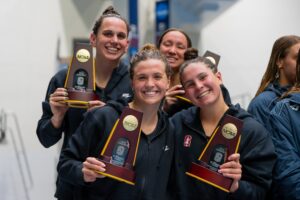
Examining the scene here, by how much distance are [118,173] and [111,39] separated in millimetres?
742

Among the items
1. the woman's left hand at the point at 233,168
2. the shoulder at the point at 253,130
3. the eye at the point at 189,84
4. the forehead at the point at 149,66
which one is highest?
the forehead at the point at 149,66

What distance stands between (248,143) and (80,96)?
0.72 metres

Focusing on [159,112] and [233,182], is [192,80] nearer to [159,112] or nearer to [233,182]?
[159,112]

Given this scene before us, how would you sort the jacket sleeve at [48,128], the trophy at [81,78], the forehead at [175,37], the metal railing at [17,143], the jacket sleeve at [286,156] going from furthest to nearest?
the metal railing at [17,143]
the forehead at [175,37]
the jacket sleeve at [48,128]
the trophy at [81,78]
the jacket sleeve at [286,156]

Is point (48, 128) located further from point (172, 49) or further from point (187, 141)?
point (172, 49)

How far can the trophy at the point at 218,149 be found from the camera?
1.46 meters

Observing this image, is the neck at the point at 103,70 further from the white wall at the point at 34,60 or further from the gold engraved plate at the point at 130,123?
the white wall at the point at 34,60

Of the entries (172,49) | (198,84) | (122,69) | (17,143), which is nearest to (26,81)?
(17,143)

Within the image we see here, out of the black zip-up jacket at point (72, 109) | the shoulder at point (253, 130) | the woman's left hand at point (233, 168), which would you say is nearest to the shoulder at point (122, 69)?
the black zip-up jacket at point (72, 109)

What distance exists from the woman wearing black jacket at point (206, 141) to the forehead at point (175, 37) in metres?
0.56

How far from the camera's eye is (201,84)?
1.65 metres

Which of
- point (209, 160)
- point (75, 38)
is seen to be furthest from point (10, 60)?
point (209, 160)

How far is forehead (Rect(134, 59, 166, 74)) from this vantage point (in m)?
1.62

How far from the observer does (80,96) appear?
1722mm
